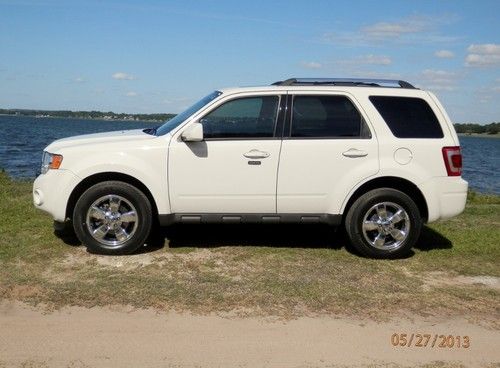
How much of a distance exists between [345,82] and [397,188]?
4.61 ft

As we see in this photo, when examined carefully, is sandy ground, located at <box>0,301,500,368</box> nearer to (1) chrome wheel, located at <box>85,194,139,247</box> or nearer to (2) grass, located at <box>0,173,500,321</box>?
(2) grass, located at <box>0,173,500,321</box>

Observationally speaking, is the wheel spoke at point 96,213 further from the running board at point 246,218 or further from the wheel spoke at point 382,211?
the wheel spoke at point 382,211

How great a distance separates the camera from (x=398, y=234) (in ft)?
20.7

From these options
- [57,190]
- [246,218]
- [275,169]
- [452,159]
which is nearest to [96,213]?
[57,190]

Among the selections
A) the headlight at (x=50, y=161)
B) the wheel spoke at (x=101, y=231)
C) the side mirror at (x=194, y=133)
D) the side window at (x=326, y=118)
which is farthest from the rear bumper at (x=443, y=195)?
the headlight at (x=50, y=161)

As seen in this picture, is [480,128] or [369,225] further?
[480,128]

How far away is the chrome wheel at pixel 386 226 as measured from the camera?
20.6 feet

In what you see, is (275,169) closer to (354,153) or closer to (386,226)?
(354,153)

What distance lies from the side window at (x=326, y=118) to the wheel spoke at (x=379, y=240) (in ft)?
3.78

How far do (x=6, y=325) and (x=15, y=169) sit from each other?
18.2m

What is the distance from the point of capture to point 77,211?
6.02 metres

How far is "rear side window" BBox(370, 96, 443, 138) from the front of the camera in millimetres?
6293

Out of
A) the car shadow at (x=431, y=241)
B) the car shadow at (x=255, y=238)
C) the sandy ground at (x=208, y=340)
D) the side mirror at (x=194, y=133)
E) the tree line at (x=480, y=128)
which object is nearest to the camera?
the sandy ground at (x=208, y=340)

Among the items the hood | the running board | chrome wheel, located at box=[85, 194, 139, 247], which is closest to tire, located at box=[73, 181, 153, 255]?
chrome wheel, located at box=[85, 194, 139, 247]
